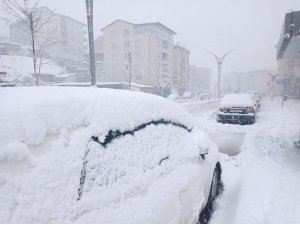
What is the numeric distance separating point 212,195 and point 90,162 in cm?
273

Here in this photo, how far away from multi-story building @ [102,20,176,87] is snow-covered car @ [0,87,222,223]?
5533cm

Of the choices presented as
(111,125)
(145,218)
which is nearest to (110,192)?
(145,218)

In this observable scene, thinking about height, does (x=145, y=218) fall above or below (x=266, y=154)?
above

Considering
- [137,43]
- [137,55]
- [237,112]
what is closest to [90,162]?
[237,112]

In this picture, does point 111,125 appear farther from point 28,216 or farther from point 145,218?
point 28,216

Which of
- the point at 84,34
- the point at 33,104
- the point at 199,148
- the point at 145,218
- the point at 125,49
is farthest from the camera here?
the point at 84,34

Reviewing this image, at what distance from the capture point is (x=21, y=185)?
1.50 m

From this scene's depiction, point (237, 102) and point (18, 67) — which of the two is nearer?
point (237, 102)

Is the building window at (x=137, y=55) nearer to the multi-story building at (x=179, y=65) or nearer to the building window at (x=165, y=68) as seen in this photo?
the building window at (x=165, y=68)

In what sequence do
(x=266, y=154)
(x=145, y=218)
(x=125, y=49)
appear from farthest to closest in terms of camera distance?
(x=125, y=49)
(x=266, y=154)
(x=145, y=218)

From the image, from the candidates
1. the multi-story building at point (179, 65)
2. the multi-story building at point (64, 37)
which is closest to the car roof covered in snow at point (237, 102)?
the multi-story building at point (179, 65)

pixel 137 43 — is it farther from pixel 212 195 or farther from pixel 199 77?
pixel 212 195

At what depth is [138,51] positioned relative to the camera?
60.8 m

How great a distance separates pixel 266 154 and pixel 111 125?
644 centimetres
